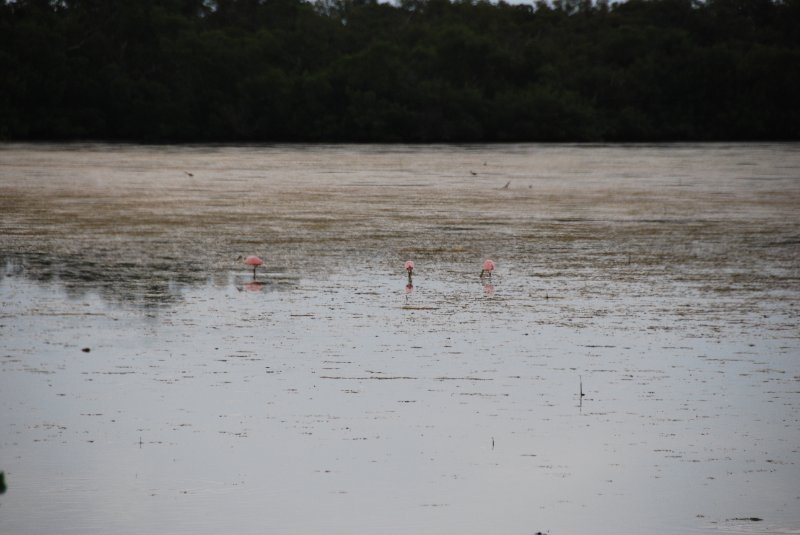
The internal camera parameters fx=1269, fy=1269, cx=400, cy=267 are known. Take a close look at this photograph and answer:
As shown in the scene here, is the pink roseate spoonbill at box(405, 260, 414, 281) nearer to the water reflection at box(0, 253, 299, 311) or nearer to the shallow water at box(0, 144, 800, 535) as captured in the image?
the shallow water at box(0, 144, 800, 535)

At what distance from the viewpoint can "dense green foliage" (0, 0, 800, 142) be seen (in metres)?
53.6

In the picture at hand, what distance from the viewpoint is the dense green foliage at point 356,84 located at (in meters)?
53.6

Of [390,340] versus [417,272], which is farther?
[417,272]

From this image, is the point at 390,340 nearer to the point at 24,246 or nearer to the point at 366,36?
the point at 24,246

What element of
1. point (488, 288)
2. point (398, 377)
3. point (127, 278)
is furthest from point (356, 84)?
point (398, 377)

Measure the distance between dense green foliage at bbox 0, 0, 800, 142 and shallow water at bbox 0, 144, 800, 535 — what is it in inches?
1524

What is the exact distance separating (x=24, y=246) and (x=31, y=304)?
3794 mm

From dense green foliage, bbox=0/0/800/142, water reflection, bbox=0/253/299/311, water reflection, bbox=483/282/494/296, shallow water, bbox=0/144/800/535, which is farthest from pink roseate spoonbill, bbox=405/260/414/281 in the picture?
dense green foliage, bbox=0/0/800/142

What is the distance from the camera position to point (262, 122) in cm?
5494

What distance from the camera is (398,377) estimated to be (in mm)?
7012

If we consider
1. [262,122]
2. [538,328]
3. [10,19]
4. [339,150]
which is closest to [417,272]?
[538,328]

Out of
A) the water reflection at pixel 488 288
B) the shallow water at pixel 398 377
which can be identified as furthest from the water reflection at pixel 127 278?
the water reflection at pixel 488 288

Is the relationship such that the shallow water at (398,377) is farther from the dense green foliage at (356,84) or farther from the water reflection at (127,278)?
the dense green foliage at (356,84)

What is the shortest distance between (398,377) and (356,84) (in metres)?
48.3
